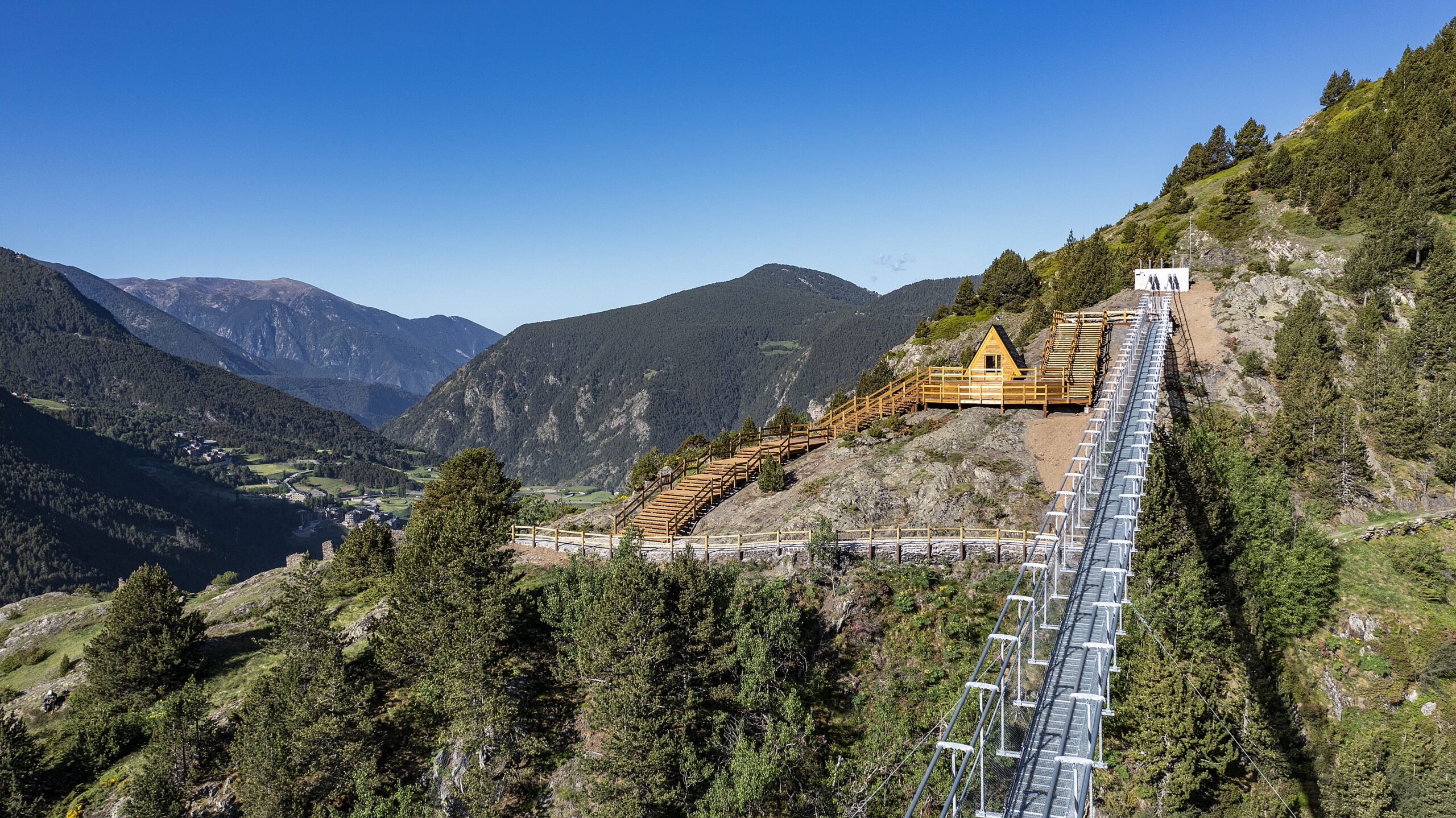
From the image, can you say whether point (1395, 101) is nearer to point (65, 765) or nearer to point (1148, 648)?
point (1148, 648)

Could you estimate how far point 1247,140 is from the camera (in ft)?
305

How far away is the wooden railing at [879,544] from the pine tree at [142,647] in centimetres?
2395

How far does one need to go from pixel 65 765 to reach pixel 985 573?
42085mm

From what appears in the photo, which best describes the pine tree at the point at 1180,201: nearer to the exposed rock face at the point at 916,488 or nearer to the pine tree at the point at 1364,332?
the pine tree at the point at 1364,332

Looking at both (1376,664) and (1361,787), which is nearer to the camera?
(1361,787)

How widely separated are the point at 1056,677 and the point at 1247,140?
111385 millimetres

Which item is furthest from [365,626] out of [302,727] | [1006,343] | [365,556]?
[1006,343]

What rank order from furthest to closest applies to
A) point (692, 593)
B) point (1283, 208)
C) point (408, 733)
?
point (1283, 208) → point (408, 733) → point (692, 593)

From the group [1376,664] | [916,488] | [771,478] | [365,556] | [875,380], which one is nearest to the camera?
[1376,664]

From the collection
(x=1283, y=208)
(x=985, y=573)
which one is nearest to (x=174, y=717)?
(x=985, y=573)

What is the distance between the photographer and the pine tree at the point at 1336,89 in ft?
317

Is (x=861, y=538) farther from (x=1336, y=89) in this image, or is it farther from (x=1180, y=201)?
(x=1336, y=89)

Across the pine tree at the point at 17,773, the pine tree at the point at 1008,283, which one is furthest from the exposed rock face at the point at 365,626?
the pine tree at the point at 1008,283

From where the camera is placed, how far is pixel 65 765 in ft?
97.5
